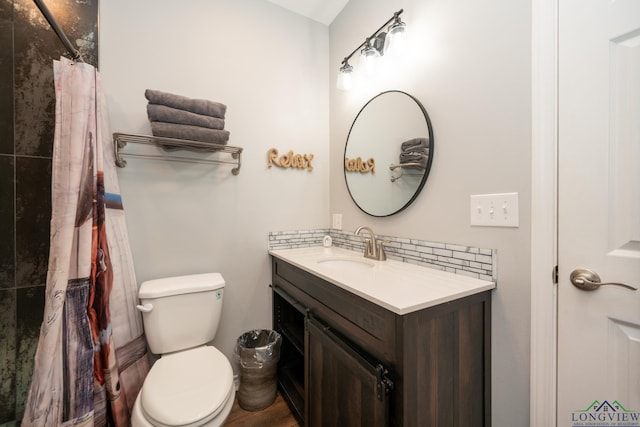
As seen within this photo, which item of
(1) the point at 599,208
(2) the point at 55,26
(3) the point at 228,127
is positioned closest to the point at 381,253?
(1) the point at 599,208

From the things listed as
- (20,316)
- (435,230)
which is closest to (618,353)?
(435,230)

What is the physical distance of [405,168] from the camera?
1379 millimetres

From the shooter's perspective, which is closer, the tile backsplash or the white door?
the white door

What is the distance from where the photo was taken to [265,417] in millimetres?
1475

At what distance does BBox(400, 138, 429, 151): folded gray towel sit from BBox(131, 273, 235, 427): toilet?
4.31 ft

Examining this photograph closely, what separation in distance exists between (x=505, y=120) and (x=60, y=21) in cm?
216

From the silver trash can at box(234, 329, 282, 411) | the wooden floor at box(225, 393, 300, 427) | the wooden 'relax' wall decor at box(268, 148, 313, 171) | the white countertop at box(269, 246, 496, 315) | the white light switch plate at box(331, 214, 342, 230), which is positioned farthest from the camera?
the white light switch plate at box(331, 214, 342, 230)

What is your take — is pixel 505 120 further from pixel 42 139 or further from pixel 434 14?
pixel 42 139

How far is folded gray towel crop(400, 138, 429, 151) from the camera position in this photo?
4.13 ft

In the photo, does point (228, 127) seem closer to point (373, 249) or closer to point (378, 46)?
point (378, 46)

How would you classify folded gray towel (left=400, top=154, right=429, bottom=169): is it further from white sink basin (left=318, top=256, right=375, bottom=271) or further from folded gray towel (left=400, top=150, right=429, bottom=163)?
white sink basin (left=318, top=256, right=375, bottom=271)

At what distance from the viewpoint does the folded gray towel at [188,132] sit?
52.1 inches

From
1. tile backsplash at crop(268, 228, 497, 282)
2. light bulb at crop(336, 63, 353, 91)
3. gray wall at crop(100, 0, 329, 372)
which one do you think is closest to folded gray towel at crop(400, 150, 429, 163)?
tile backsplash at crop(268, 228, 497, 282)

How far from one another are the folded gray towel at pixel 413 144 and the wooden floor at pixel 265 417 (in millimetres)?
1672
